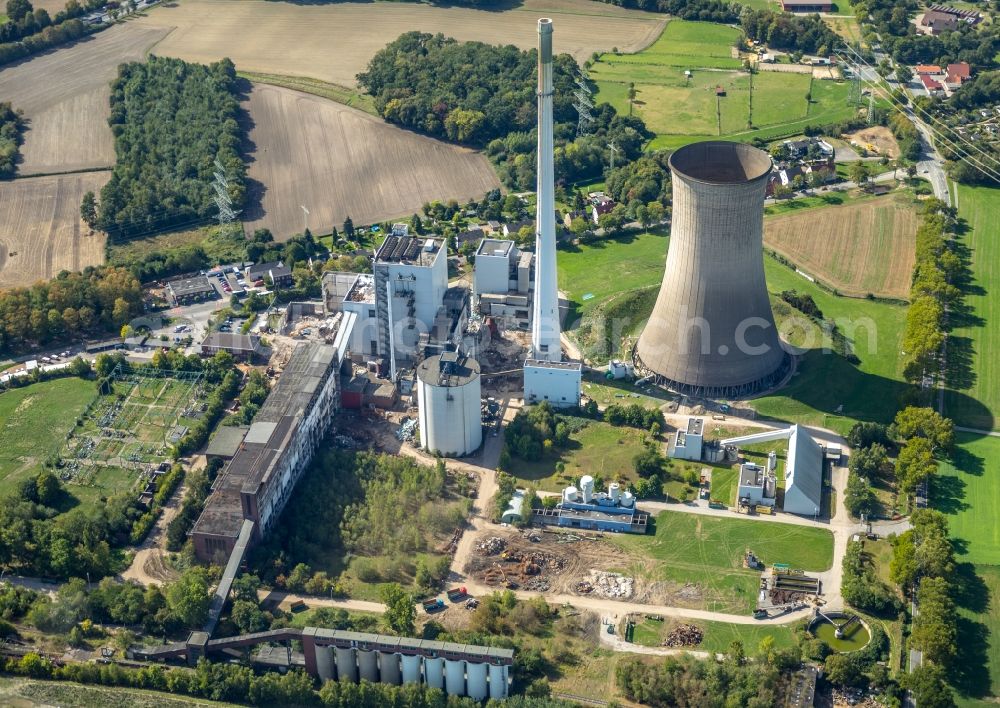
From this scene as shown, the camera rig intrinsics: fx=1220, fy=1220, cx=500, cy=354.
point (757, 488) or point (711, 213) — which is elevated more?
point (711, 213)

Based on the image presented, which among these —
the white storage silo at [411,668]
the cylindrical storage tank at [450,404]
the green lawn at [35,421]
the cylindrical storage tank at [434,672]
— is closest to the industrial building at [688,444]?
the cylindrical storage tank at [450,404]

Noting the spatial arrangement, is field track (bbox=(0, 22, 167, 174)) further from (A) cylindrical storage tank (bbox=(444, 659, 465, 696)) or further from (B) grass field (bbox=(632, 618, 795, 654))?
(B) grass field (bbox=(632, 618, 795, 654))

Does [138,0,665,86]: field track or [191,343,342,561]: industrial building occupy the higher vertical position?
[138,0,665,86]: field track

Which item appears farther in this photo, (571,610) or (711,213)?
(711,213)

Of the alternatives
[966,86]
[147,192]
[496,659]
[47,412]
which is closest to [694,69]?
[966,86]

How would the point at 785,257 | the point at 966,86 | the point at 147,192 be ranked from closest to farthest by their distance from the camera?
1. the point at 785,257
2. the point at 147,192
3. the point at 966,86

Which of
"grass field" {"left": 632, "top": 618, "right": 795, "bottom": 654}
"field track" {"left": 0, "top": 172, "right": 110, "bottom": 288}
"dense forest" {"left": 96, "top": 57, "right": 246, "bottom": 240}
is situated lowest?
"grass field" {"left": 632, "top": 618, "right": 795, "bottom": 654}

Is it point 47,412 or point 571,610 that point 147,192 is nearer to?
point 47,412

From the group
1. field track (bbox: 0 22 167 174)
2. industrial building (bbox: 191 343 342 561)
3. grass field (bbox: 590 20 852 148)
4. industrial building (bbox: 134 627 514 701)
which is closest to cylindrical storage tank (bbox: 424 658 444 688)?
industrial building (bbox: 134 627 514 701)
